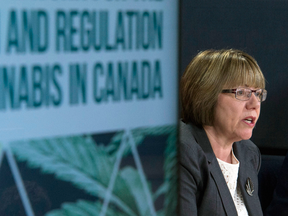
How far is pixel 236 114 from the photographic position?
1312 mm

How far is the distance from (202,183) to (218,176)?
0.19ft

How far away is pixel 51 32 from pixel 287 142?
1605 millimetres

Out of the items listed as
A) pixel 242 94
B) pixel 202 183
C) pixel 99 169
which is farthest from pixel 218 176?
pixel 99 169

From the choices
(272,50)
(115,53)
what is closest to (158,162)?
(115,53)

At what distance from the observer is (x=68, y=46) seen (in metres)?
0.48

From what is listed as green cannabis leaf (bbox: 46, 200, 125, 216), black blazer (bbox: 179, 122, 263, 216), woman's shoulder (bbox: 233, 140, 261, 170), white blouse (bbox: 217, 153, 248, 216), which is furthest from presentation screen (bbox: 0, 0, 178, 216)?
woman's shoulder (bbox: 233, 140, 261, 170)

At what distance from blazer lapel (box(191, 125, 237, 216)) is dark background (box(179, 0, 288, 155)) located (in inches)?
21.3

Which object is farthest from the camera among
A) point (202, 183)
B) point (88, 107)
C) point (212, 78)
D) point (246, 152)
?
point (246, 152)

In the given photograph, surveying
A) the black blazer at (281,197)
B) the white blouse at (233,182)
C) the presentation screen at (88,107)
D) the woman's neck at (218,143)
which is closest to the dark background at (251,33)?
the black blazer at (281,197)

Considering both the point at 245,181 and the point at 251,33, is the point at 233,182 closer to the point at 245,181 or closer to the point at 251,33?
the point at 245,181

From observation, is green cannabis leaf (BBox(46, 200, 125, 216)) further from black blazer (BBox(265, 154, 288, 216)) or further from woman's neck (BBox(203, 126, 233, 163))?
black blazer (BBox(265, 154, 288, 216))

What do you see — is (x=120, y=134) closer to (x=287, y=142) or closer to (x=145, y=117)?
(x=145, y=117)

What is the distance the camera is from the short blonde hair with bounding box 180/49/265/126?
1312 mm

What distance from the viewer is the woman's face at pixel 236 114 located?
131 cm
